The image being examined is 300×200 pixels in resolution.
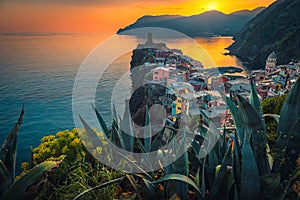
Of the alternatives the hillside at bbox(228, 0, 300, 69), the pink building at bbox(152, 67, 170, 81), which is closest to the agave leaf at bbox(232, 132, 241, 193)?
the pink building at bbox(152, 67, 170, 81)

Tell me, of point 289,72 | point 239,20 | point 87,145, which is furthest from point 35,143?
point 239,20

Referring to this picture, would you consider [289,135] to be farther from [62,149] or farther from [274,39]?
[274,39]

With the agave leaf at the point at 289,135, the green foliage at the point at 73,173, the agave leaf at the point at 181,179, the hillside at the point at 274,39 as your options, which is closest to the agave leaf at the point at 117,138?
the green foliage at the point at 73,173

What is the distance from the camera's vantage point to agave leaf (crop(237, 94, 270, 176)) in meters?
1.21

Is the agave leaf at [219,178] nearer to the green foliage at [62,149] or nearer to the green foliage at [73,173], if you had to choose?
the green foliage at [73,173]

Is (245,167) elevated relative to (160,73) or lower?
elevated

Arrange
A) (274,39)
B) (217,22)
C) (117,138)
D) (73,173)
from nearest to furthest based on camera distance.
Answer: (73,173) < (117,138) < (274,39) < (217,22)

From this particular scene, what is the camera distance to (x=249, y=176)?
1083 millimetres

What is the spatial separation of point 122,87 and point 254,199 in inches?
999

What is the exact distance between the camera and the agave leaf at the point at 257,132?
1.21m

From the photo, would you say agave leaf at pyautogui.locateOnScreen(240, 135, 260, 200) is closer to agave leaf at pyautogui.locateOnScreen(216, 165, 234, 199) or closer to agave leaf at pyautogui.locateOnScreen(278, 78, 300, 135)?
agave leaf at pyautogui.locateOnScreen(216, 165, 234, 199)

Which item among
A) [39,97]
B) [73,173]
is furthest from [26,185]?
[39,97]

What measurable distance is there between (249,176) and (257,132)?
0.89ft

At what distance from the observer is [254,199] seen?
44.5 inches
